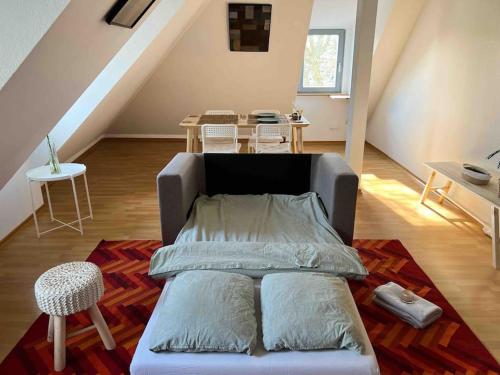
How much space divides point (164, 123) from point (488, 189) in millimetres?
4545

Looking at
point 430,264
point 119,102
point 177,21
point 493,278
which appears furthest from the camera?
point 119,102

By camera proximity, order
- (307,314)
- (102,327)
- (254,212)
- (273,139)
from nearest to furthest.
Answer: (307,314) → (102,327) → (254,212) → (273,139)

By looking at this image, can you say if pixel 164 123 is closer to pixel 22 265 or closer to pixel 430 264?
pixel 22 265

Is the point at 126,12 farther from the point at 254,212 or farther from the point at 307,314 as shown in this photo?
the point at 307,314

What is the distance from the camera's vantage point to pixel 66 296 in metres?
1.71

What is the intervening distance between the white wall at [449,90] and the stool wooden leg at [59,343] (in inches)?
125

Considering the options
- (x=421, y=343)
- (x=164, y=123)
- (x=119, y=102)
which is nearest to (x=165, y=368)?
(x=421, y=343)

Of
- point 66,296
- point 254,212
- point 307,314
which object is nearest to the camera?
point 307,314

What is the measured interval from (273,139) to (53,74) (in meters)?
2.68

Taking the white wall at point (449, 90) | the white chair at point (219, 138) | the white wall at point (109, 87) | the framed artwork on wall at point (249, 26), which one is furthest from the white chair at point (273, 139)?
the white wall at point (449, 90)

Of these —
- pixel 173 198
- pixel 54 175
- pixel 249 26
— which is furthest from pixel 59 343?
pixel 249 26

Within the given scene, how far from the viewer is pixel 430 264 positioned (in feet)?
8.90

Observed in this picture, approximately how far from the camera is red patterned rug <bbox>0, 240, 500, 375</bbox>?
6.03 ft

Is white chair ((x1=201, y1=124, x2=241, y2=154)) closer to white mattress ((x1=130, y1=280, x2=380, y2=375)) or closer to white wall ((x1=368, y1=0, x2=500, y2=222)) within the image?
white wall ((x1=368, y1=0, x2=500, y2=222))
